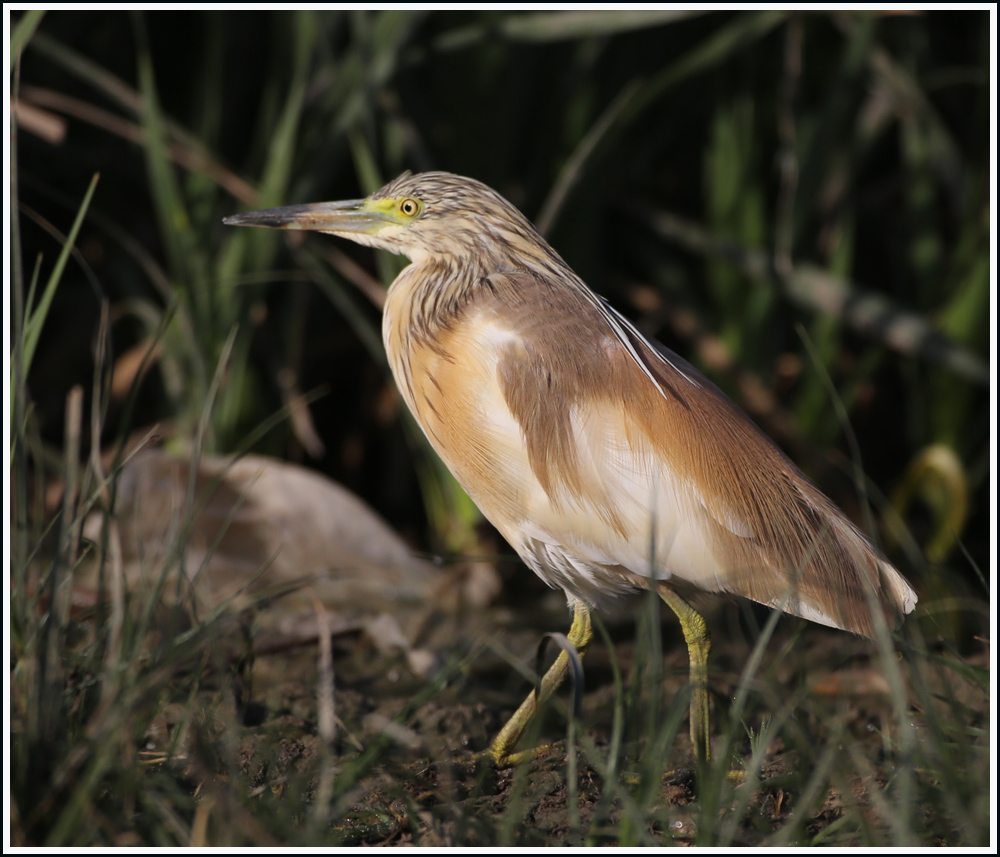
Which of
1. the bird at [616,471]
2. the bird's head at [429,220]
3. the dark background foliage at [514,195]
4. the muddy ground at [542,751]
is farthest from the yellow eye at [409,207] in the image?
the muddy ground at [542,751]

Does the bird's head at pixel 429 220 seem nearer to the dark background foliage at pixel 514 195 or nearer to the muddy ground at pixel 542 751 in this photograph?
the dark background foliage at pixel 514 195

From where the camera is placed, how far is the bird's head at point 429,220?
93.6 inches

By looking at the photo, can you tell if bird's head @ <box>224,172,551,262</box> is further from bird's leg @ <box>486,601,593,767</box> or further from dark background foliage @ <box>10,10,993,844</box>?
bird's leg @ <box>486,601,593,767</box>

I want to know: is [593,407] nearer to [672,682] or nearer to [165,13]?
[672,682]

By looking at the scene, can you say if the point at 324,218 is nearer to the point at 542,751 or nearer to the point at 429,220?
the point at 429,220

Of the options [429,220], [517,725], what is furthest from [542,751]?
[429,220]

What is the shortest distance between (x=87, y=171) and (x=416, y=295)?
1.88m

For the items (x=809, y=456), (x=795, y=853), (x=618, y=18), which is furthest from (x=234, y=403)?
(x=795, y=853)

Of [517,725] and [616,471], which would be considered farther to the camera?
[517,725]

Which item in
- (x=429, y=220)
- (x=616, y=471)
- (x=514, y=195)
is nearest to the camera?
(x=616, y=471)

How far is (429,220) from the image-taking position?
94.8 inches

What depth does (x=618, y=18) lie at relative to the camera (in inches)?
117

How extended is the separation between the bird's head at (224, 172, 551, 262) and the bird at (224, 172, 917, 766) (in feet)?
0.46

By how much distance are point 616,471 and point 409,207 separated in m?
0.86
